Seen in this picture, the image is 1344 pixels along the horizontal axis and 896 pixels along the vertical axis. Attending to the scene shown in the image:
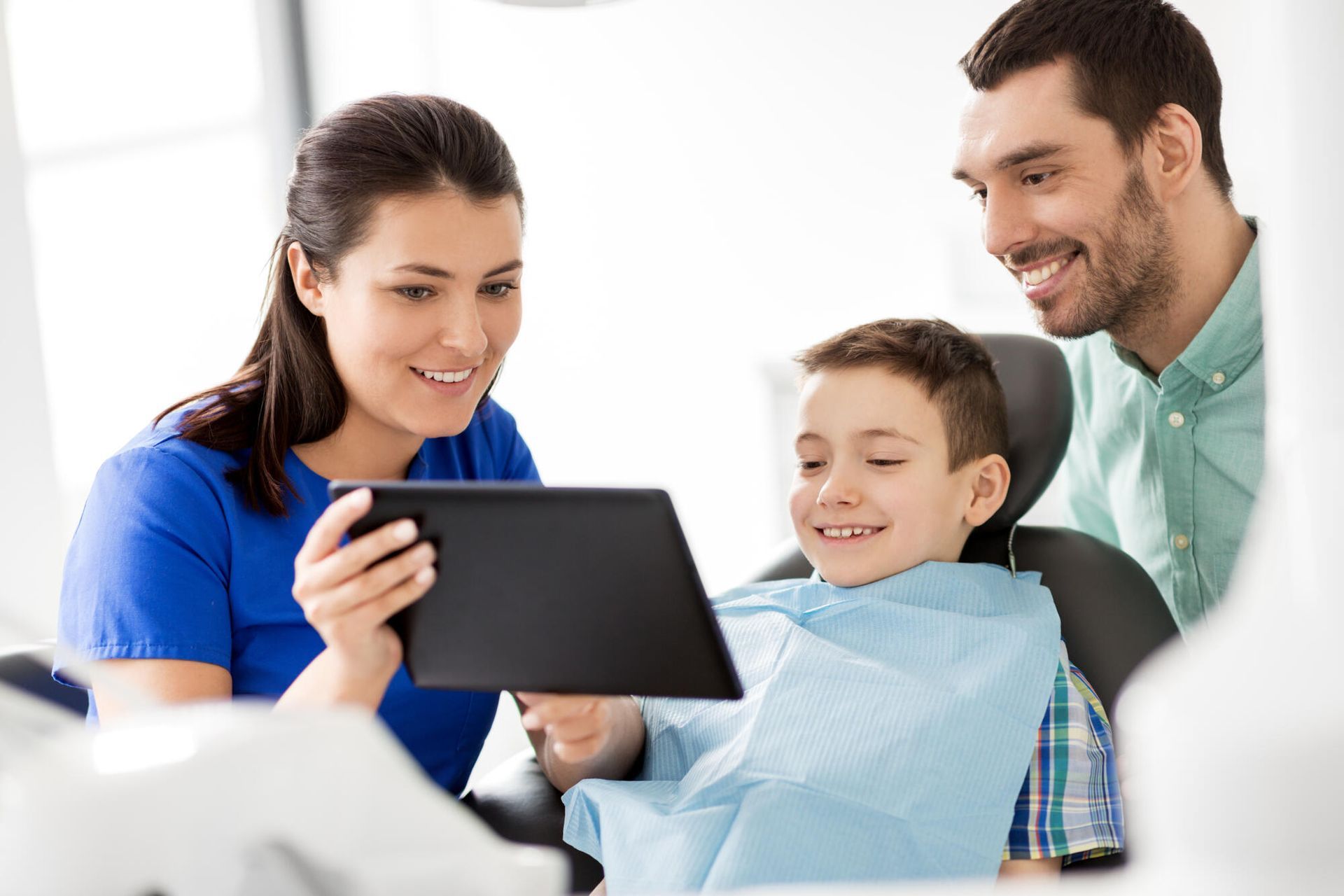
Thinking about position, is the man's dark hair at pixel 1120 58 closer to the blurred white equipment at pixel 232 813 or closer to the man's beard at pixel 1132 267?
the man's beard at pixel 1132 267

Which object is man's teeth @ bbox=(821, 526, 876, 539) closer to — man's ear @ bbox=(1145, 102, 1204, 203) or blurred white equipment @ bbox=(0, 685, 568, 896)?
man's ear @ bbox=(1145, 102, 1204, 203)

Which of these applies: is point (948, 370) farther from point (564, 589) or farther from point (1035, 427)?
point (564, 589)

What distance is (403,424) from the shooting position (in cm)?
138

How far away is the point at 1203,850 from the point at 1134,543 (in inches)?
55.9

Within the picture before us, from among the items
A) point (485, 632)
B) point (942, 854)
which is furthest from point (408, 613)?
point (942, 854)

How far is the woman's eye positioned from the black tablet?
461mm

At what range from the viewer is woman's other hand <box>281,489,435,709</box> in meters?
0.97

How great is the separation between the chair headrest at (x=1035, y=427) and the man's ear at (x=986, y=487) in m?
0.02

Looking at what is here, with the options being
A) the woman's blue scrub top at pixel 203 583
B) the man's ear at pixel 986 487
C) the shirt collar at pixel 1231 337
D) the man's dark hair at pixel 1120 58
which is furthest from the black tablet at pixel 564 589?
the man's dark hair at pixel 1120 58

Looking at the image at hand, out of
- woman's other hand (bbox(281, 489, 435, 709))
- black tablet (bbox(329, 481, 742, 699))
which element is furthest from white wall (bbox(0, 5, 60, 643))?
black tablet (bbox(329, 481, 742, 699))

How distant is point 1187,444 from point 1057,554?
0.27 meters

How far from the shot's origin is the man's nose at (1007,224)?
1603 mm

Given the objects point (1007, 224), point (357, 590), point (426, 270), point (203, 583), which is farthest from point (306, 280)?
point (1007, 224)

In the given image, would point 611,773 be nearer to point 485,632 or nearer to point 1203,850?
point 485,632
